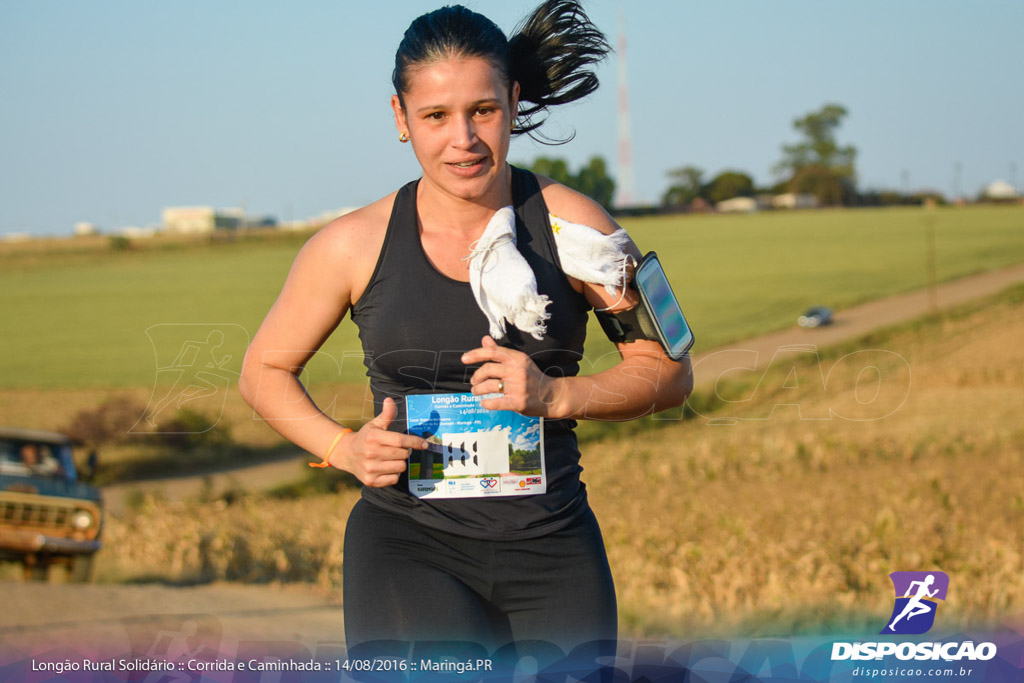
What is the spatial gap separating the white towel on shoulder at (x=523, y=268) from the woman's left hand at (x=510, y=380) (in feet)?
0.26

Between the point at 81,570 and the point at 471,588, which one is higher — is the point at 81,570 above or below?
below

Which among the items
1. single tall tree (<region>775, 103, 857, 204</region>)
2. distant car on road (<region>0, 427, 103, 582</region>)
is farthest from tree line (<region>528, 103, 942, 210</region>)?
distant car on road (<region>0, 427, 103, 582</region>)

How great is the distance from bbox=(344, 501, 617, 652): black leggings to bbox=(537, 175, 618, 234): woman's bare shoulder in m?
0.72

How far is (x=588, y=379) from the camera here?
253cm

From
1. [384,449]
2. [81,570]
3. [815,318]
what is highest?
[384,449]

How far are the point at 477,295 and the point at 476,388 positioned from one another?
8.4 inches

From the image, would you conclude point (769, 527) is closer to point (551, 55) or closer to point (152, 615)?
point (152, 615)

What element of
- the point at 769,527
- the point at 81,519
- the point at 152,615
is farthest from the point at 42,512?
the point at 769,527

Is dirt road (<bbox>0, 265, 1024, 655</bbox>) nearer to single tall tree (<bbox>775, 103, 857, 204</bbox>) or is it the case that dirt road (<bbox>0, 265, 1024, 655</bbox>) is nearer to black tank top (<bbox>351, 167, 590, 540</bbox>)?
black tank top (<bbox>351, 167, 590, 540</bbox>)

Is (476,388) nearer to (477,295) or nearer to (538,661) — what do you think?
(477,295)

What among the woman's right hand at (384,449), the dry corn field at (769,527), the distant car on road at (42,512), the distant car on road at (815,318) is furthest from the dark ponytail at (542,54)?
the distant car on road at (815,318)

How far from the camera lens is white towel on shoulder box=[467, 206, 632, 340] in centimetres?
243

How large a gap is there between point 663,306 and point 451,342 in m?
0.53

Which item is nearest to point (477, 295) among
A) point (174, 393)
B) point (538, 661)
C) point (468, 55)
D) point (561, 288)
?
point (561, 288)
